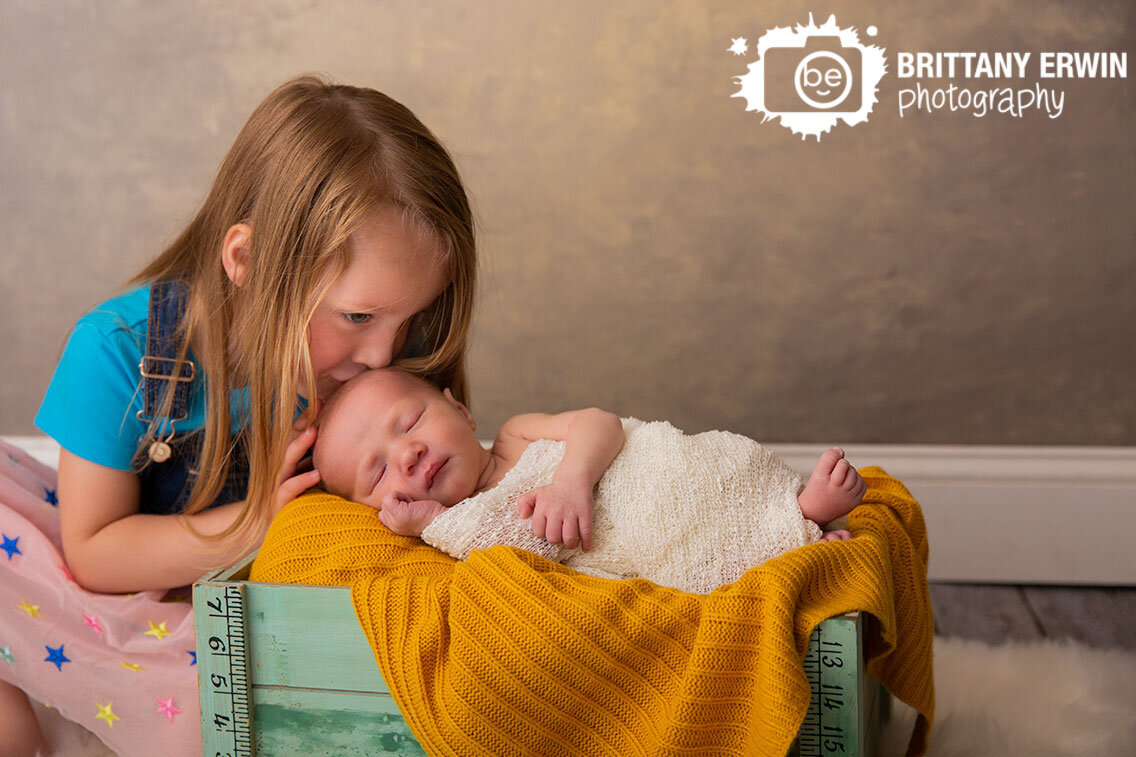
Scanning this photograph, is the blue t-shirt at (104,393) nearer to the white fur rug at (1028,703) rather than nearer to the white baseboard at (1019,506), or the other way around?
the white fur rug at (1028,703)

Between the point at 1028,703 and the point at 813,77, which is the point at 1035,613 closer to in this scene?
the point at 1028,703

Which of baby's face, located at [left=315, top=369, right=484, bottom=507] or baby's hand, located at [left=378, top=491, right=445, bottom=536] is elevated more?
baby's face, located at [left=315, top=369, right=484, bottom=507]

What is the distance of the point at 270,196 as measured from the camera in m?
1.11

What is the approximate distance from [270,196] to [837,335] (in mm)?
1073

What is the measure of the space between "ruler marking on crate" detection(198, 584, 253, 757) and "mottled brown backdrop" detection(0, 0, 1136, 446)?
1.01 meters

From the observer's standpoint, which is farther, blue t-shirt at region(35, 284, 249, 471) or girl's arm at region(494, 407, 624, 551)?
blue t-shirt at region(35, 284, 249, 471)

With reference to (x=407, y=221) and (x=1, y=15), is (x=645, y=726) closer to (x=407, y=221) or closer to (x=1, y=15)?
(x=407, y=221)

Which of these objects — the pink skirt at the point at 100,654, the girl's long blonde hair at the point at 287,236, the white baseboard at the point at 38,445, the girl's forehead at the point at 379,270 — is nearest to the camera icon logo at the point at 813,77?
the girl's long blonde hair at the point at 287,236

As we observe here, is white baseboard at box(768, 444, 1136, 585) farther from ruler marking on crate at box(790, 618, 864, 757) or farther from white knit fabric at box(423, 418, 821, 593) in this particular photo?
ruler marking on crate at box(790, 618, 864, 757)

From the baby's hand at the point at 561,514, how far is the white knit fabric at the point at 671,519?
1cm

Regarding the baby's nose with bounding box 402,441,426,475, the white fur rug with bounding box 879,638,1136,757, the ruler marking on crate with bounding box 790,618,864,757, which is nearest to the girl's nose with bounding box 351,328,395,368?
the baby's nose with bounding box 402,441,426,475

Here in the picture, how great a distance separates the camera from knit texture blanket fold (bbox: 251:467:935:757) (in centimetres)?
84

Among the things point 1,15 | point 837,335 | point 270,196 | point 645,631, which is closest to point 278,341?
point 270,196

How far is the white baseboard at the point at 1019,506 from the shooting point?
1805 mm
